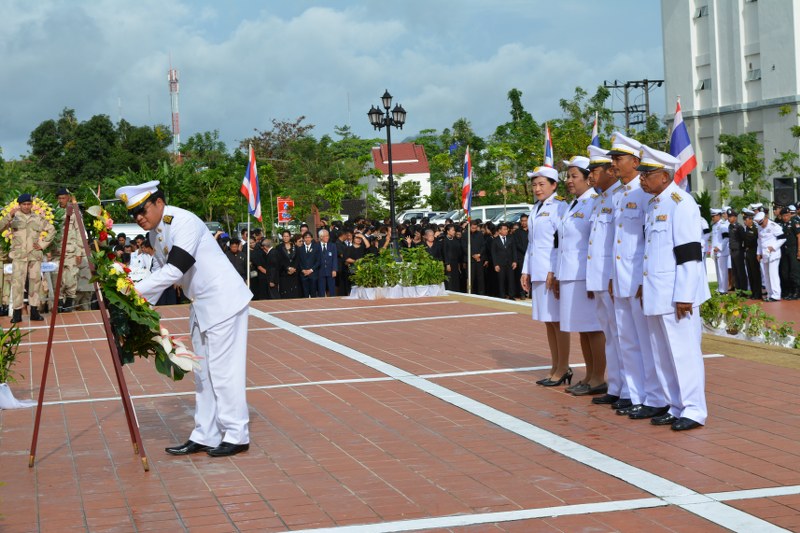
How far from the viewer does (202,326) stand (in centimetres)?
779

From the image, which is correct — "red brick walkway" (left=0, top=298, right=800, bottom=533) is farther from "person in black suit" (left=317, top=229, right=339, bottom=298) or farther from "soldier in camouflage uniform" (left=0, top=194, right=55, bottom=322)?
"person in black suit" (left=317, top=229, right=339, bottom=298)

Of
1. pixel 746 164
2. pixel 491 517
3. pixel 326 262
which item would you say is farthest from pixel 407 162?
pixel 491 517

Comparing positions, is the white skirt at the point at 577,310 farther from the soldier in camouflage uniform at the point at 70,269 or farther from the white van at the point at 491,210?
the white van at the point at 491,210

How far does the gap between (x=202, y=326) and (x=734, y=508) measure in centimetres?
379

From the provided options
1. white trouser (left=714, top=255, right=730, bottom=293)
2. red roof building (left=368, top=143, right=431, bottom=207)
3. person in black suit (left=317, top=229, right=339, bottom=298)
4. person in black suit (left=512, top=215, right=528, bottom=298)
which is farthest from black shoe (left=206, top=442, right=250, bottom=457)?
red roof building (left=368, top=143, right=431, bottom=207)

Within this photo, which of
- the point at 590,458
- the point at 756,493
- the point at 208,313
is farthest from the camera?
the point at 208,313

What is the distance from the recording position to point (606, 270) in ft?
30.1

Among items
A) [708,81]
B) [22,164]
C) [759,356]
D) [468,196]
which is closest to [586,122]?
[708,81]

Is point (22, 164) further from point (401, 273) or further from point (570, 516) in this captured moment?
point (570, 516)

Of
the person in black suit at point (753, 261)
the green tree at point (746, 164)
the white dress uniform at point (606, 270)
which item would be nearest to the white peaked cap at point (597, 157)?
the white dress uniform at point (606, 270)

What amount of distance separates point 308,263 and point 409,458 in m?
16.1

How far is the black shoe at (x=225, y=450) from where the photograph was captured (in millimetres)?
7758

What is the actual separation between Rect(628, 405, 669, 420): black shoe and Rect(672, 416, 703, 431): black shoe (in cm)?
45

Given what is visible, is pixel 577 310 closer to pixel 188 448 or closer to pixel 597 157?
pixel 597 157
